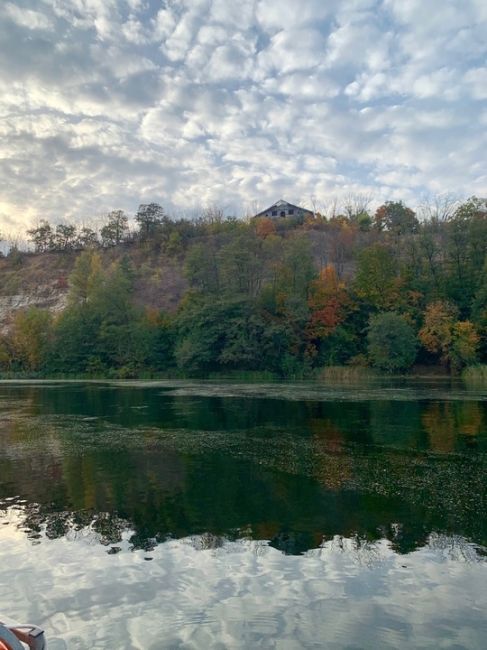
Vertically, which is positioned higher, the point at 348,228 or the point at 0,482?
the point at 348,228

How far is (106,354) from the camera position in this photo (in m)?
69.9

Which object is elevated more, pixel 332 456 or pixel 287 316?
pixel 287 316

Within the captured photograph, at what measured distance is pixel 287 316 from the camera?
6619cm

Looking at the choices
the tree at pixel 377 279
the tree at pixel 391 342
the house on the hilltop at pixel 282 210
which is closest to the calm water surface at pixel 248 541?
the tree at pixel 391 342

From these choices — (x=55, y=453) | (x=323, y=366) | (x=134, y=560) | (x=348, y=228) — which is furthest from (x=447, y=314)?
(x=134, y=560)

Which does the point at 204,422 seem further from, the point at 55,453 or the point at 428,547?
the point at 428,547

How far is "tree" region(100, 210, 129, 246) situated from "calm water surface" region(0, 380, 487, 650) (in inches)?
4286

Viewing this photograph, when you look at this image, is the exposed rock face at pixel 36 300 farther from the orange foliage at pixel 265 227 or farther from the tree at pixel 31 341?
the orange foliage at pixel 265 227

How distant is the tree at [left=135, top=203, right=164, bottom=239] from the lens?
11856 centimetres

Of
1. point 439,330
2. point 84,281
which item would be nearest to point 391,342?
point 439,330

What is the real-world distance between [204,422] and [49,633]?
16851 millimetres

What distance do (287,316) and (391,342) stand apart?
45.3 ft

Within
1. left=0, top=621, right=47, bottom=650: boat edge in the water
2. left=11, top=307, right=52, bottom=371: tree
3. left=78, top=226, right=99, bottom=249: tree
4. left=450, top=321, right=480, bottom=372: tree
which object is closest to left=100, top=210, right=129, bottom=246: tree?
left=78, top=226, right=99, bottom=249: tree

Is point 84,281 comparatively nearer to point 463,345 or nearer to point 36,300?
point 36,300
